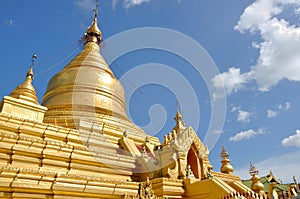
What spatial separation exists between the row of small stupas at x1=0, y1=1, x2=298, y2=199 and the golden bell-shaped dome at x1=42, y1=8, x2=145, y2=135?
2.6 inches

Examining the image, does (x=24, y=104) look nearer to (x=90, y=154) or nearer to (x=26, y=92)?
(x=26, y=92)

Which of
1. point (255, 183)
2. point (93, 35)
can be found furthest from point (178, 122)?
point (93, 35)

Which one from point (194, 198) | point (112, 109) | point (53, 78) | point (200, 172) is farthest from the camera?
point (53, 78)

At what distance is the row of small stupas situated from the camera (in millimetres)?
8688

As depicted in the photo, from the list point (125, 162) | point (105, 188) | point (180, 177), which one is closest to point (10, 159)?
point (105, 188)

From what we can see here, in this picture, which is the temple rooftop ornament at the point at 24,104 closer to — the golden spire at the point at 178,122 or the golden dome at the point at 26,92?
the golden dome at the point at 26,92

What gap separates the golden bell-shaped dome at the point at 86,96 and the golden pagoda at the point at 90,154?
2.8 inches

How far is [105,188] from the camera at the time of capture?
9438 millimetres

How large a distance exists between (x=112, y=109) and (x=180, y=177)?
830 centimetres

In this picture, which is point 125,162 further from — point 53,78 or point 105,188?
point 53,78

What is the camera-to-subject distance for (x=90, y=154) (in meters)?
11.3

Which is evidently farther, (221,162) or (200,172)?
(221,162)

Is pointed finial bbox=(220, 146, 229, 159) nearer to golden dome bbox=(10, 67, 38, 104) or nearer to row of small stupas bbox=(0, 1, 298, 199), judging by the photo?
row of small stupas bbox=(0, 1, 298, 199)

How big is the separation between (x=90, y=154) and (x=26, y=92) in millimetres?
6600
